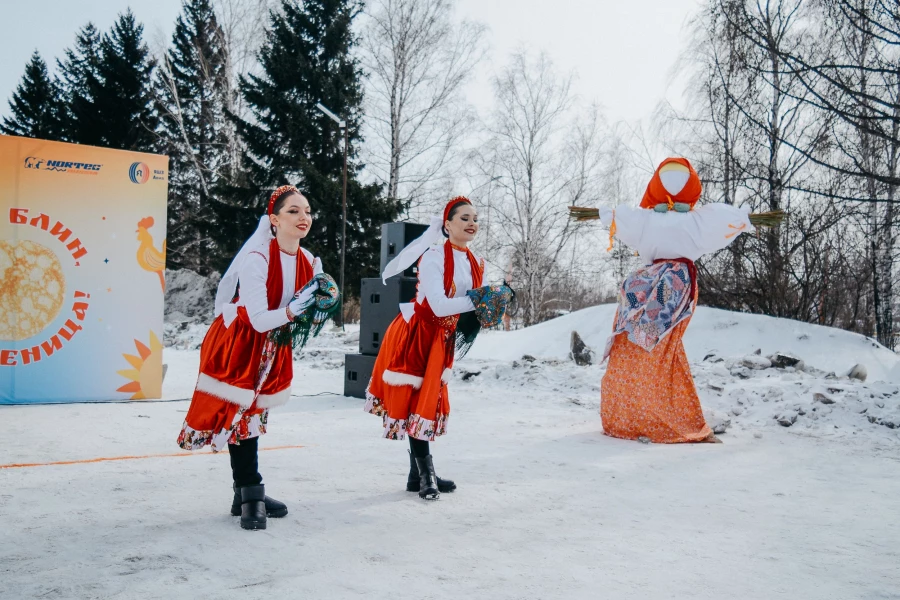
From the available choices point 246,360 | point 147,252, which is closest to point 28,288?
point 147,252

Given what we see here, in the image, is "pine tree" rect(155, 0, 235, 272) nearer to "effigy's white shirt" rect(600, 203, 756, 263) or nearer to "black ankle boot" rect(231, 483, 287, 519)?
"effigy's white shirt" rect(600, 203, 756, 263)

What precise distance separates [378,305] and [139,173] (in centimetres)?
268

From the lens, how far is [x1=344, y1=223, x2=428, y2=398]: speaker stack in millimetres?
7051

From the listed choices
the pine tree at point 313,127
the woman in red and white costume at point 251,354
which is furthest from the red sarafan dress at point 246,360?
the pine tree at point 313,127

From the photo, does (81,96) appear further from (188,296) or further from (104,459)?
(104,459)

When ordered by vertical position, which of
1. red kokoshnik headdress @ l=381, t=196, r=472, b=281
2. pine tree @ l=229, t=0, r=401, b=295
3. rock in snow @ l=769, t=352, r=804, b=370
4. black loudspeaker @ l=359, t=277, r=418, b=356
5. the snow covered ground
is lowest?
Answer: the snow covered ground

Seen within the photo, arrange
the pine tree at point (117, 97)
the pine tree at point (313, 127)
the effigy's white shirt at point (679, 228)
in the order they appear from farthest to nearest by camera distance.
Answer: the pine tree at point (117, 97)
the pine tree at point (313, 127)
the effigy's white shirt at point (679, 228)

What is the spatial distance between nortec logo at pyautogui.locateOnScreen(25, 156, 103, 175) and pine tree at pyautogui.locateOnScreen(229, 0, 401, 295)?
1096 centimetres

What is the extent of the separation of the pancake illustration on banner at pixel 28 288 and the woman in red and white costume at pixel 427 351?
3.98 meters

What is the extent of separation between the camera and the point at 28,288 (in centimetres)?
594

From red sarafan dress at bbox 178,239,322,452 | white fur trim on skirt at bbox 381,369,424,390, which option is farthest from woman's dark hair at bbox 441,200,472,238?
red sarafan dress at bbox 178,239,322,452

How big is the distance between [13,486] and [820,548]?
12.1 feet

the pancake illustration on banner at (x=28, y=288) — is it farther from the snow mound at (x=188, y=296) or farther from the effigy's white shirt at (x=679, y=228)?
the snow mound at (x=188, y=296)

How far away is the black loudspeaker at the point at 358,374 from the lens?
714 centimetres
